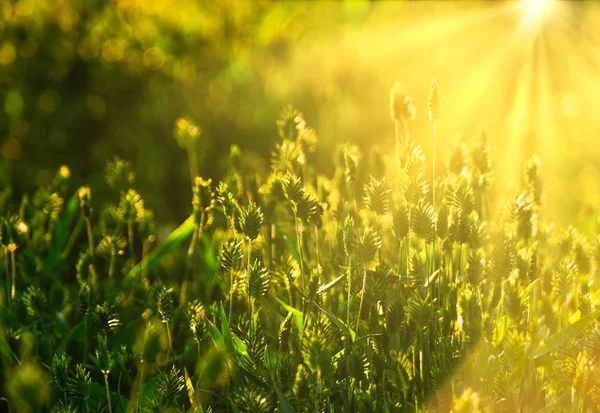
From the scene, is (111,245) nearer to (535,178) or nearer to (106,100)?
(535,178)

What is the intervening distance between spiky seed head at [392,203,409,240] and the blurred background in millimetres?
2081

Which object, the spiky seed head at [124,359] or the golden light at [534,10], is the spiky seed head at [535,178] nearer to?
the spiky seed head at [124,359]

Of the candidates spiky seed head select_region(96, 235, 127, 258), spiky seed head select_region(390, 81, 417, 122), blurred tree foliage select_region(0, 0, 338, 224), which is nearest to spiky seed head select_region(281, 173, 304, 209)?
spiky seed head select_region(390, 81, 417, 122)

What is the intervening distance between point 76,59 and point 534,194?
3497mm

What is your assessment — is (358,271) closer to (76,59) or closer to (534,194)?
(534,194)

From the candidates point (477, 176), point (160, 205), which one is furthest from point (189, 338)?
point (160, 205)

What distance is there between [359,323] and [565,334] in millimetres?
499

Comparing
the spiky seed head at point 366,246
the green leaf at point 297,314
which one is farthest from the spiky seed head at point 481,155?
the green leaf at point 297,314

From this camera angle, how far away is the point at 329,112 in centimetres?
399

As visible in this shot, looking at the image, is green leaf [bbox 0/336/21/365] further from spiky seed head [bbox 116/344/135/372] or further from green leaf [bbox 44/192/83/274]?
green leaf [bbox 44/192/83/274]

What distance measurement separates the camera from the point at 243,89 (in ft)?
14.8

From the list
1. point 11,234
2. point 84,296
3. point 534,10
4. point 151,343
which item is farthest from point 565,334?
point 534,10

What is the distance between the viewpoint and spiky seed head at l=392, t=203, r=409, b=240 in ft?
5.08

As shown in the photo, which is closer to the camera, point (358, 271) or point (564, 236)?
point (358, 271)
